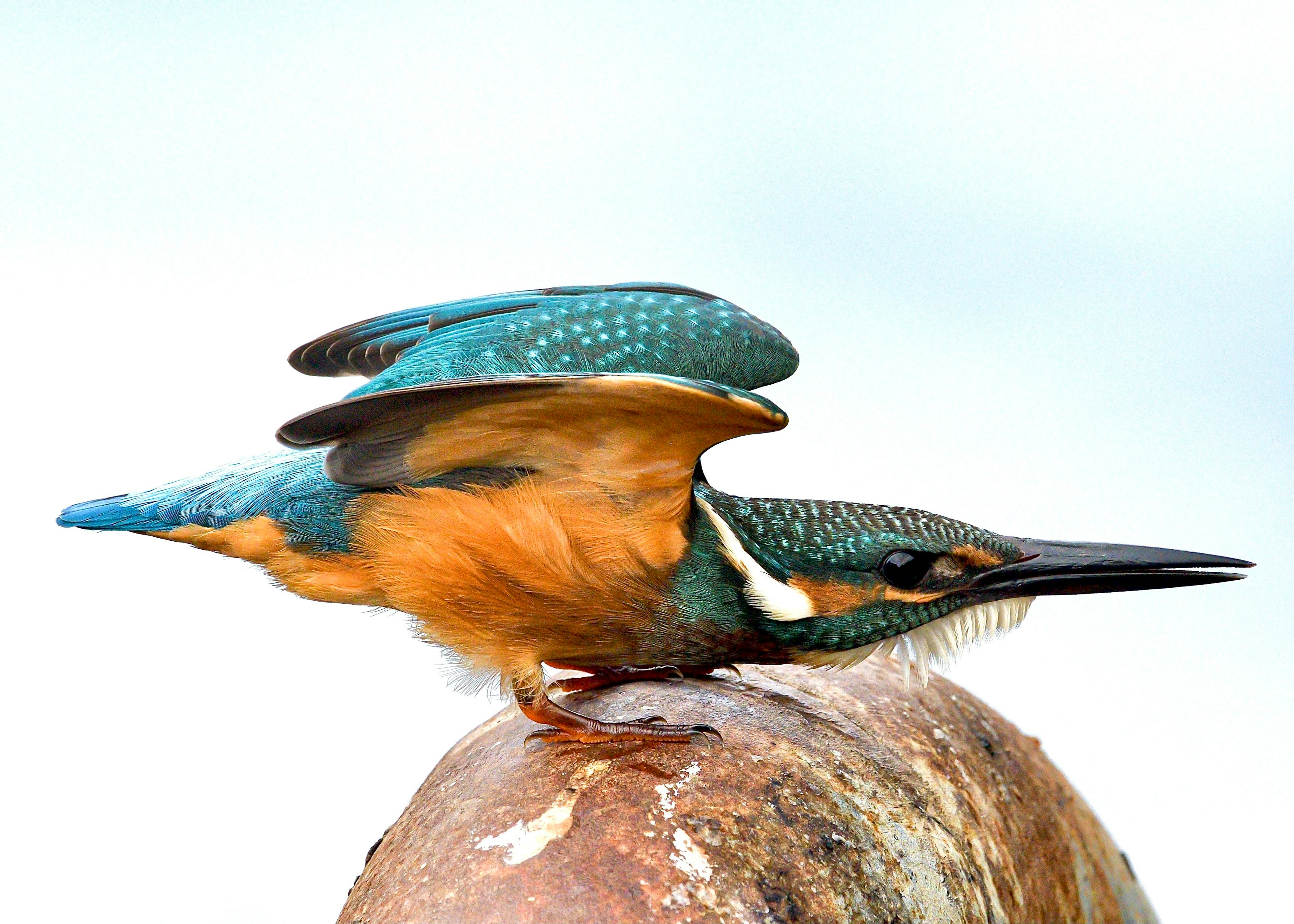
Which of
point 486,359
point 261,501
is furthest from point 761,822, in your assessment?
point 261,501

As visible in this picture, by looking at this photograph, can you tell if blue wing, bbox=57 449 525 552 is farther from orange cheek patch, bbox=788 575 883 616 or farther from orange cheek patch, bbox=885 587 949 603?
orange cheek patch, bbox=885 587 949 603

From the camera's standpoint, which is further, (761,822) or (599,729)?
(599,729)

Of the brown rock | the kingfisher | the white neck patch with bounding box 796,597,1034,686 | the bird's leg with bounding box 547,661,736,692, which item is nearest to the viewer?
the brown rock

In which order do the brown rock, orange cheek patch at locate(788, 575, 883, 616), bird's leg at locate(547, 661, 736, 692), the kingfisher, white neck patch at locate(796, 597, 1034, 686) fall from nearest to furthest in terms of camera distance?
the brown rock
the kingfisher
orange cheek patch at locate(788, 575, 883, 616)
white neck patch at locate(796, 597, 1034, 686)
bird's leg at locate(547, 661, 736, 692)

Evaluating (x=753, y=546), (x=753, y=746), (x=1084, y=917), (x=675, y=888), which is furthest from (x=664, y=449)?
(x=1084, y=917)

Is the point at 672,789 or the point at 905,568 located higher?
the point at 905,568

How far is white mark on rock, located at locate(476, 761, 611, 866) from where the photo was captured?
2014 millimetres

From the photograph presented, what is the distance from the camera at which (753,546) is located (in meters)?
2.41

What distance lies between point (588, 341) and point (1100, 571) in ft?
3.68

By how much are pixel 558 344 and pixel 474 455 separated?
0.95 feet

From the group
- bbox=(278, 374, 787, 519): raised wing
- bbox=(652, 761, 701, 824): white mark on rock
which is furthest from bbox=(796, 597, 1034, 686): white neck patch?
bbox=(278, 374, 787, 519): raised wing

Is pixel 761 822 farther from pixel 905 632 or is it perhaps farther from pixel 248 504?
pixel 248 504

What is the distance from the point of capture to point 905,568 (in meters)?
2.40

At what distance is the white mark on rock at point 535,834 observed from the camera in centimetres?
201
